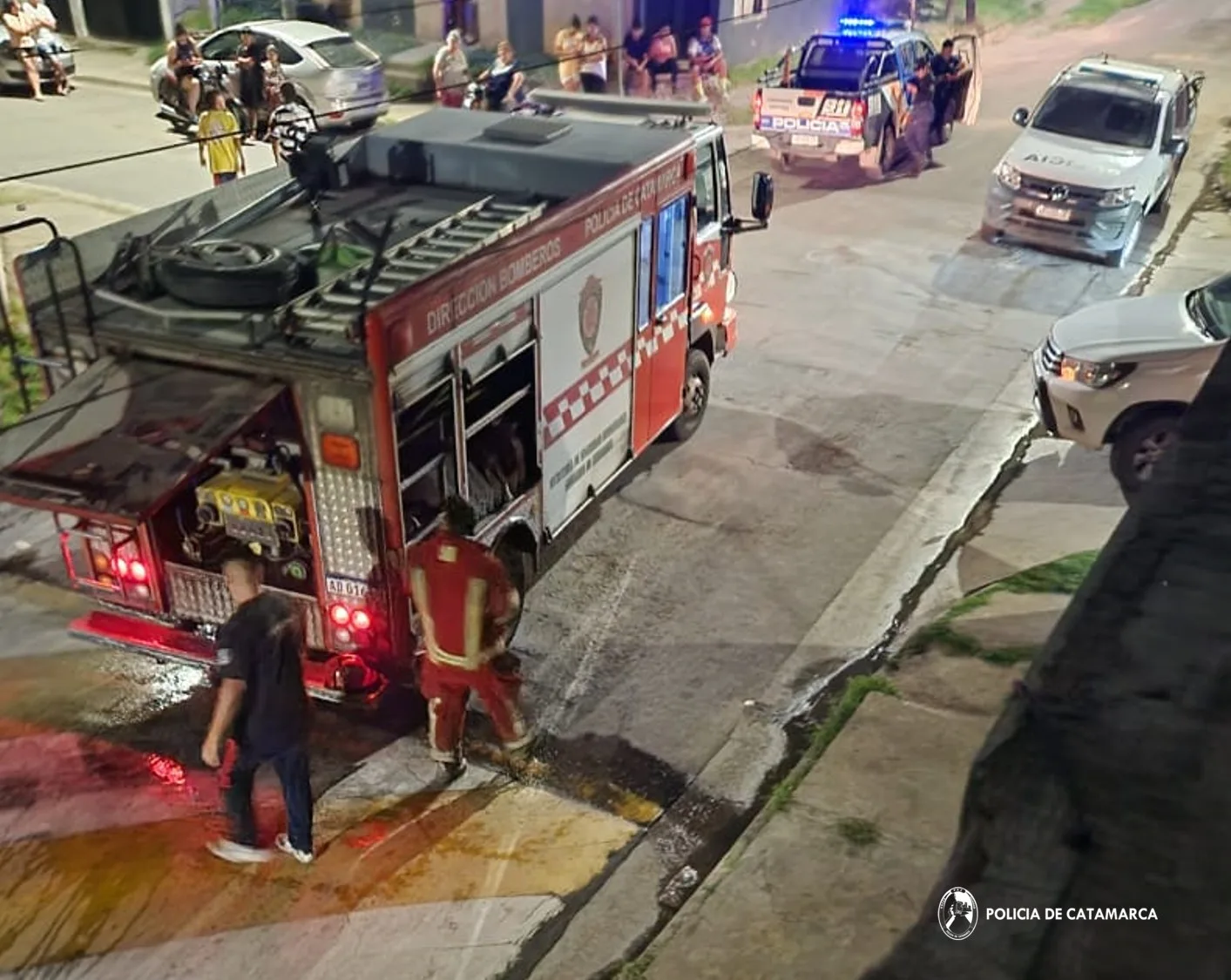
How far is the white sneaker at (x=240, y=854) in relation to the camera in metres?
5.56

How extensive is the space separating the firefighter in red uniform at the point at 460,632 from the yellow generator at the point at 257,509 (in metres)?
0.62

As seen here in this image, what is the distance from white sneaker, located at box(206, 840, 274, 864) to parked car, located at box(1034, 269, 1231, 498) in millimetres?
6324

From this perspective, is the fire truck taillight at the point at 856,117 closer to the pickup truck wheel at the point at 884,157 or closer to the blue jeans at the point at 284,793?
the pickup truck wheel at the point at 884,157

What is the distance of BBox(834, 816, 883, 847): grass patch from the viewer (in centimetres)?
556

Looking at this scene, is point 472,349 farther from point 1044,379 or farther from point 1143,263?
point 1143,263

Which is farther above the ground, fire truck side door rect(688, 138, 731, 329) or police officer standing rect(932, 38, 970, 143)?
fire truck side door rect(688, 138, 731, 329)

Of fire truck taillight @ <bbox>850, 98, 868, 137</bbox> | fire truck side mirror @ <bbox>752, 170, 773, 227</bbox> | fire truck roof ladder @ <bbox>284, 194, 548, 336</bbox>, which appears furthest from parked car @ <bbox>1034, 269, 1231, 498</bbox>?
fire truck taillight @ <bbox>850, 98, 868, 137</bbox>

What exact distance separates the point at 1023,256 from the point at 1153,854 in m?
13.8

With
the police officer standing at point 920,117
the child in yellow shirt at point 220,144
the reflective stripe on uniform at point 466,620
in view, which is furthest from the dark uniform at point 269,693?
the police officer standing at point 920,117

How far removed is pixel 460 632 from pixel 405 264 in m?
2.14

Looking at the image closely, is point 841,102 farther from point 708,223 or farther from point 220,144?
point 708,223

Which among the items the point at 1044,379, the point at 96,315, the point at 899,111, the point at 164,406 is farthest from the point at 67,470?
the point at 899,111

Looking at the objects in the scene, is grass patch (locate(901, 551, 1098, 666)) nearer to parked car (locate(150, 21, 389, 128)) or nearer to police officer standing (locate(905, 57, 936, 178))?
police officer standing (locate(905, 57, 936, 178))

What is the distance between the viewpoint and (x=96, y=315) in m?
6.04
